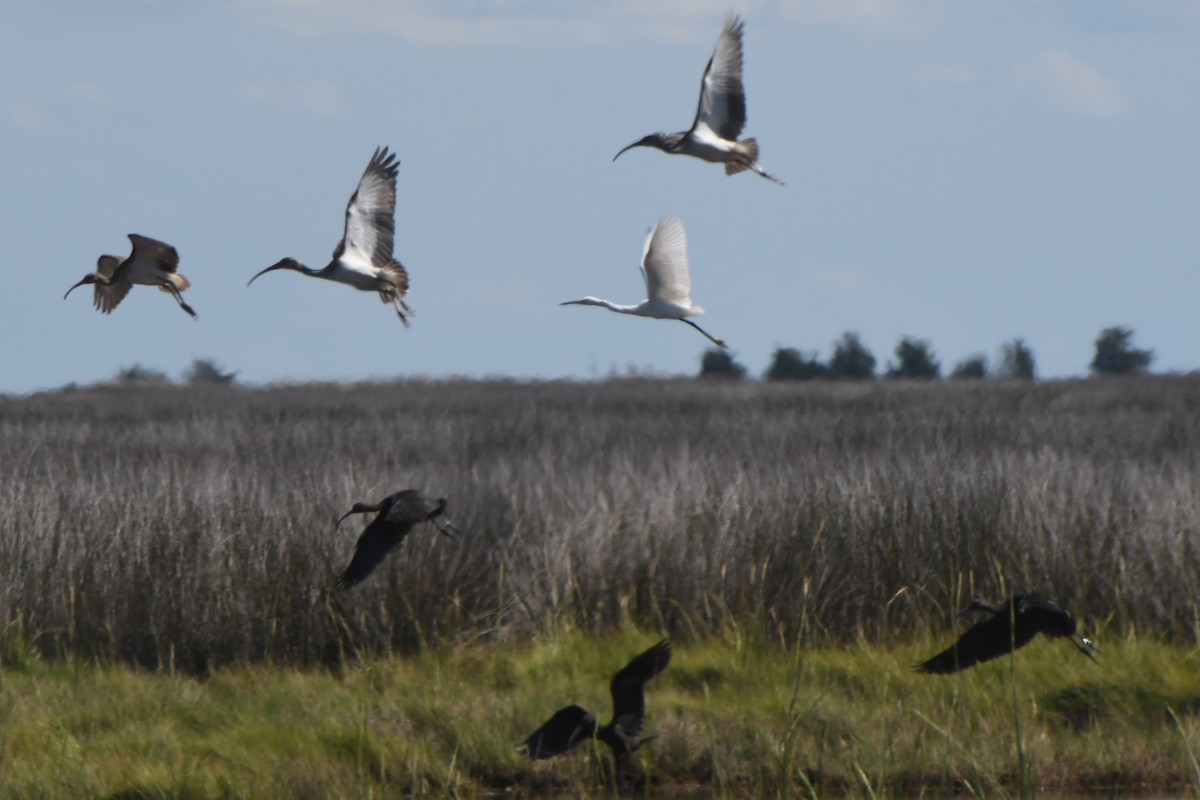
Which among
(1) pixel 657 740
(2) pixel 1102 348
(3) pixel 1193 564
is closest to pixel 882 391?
(2) pixel 1102 348

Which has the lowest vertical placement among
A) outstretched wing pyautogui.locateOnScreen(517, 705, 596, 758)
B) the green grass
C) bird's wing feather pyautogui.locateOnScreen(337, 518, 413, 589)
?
the green grass

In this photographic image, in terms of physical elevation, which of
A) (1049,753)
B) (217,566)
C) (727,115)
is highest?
(727,115)

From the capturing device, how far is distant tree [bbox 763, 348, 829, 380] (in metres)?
50.1

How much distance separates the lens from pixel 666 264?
8.41 metres

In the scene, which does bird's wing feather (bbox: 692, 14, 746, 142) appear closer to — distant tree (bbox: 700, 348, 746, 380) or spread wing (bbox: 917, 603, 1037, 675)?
spread wing (bbox: 917, 603, 1037, 675)

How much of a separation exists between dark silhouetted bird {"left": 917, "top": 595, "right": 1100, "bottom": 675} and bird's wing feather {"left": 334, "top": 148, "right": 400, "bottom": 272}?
360 centimetres

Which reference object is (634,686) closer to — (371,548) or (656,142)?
(371,548)

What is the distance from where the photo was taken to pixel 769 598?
27.6 ft

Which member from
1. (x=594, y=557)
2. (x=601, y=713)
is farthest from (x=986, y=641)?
(x=594, y=557)

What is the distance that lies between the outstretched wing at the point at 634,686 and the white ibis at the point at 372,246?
6.84ft

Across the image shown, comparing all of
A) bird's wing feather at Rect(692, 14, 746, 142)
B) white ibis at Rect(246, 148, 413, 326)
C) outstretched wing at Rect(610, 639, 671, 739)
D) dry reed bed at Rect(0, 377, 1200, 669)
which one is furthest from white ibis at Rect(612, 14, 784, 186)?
outstretched wing at Rect(610, 639, 671, 739)

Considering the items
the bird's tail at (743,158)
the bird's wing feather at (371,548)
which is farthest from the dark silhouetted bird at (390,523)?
the bird's tail at (743,158)

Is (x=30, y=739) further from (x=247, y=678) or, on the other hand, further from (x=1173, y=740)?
(x=1173, y=740)

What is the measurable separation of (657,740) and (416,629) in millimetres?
2005
